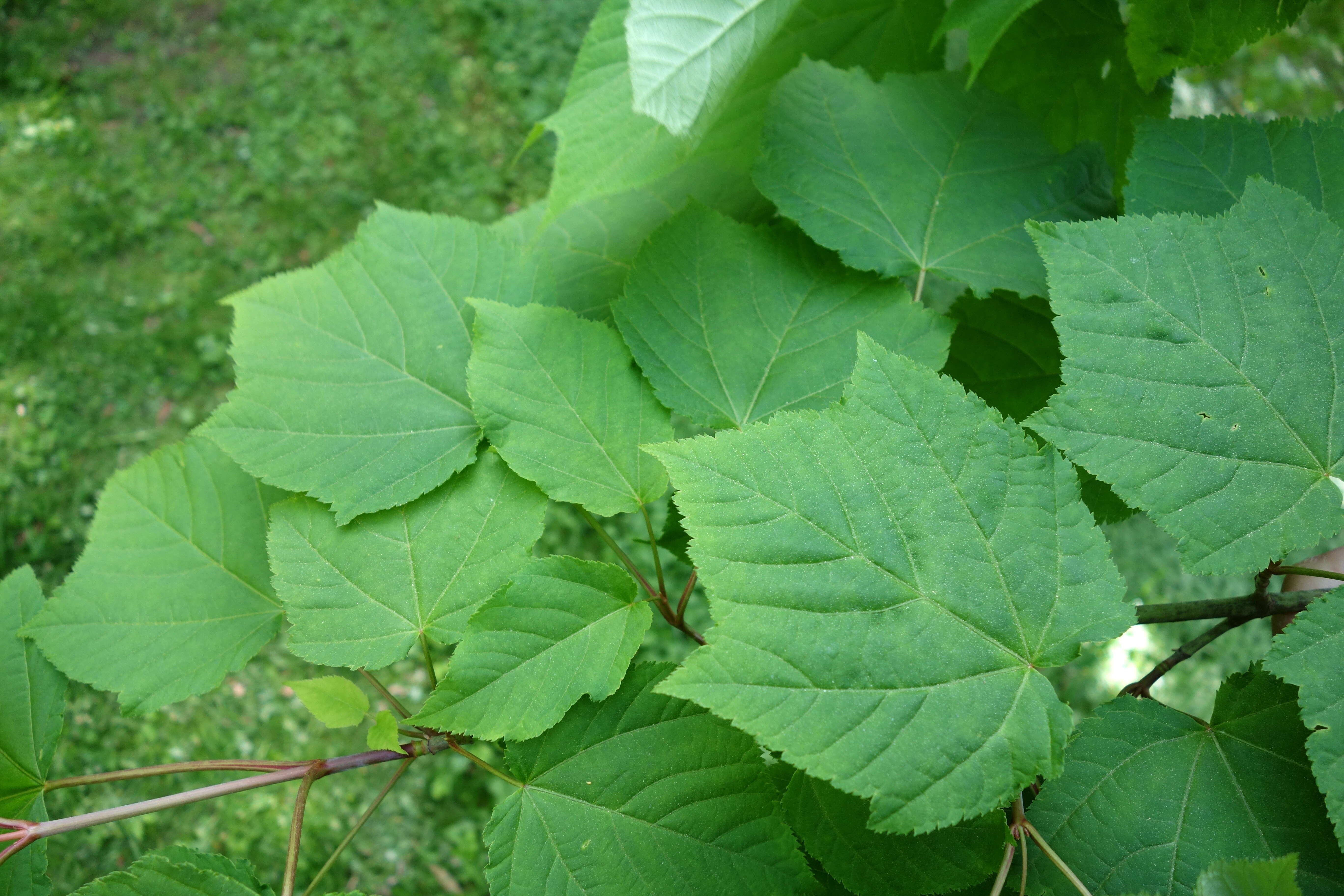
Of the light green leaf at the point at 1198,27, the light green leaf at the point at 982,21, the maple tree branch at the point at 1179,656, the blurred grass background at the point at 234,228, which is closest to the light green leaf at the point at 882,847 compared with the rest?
the maple tree branch at the point at 1179,656

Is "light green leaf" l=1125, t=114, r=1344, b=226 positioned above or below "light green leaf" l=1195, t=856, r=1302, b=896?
above

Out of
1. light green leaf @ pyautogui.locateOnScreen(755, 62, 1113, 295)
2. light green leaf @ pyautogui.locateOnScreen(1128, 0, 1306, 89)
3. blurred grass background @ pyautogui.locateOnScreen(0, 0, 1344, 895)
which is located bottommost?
blurred grass background @ pyautogui.locateOnScreen(0, 0, 1344, 895)

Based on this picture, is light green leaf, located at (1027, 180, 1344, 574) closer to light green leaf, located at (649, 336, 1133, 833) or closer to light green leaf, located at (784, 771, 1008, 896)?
light green leaf, located at (649, 336, 1133, 833)

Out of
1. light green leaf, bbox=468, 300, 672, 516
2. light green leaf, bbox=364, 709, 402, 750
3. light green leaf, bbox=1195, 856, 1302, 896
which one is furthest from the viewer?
light green leaf, bbox=468, 300, 672, 516

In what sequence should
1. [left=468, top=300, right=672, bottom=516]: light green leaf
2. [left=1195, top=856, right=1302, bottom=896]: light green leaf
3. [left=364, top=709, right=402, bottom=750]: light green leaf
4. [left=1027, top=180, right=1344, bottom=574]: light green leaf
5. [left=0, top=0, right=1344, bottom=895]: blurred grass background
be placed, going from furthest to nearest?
[left=0, top=0, right=1344, bottom=895]: blurred grass background → [left=468, top=300, right=672, bottom=516]: light green leaf → [left=364, top=709, right=402, bottom=750]: light green leaf → [left=1027, top=180, right=1344, bottom=574]: light green leaf → [left=1195, top=856, right=1302, bottom=896]: light green leaf

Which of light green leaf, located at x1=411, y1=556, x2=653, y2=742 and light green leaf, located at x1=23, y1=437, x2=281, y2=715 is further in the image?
light green leaf, located at x1=23, y1=437, x2=281, y2=715

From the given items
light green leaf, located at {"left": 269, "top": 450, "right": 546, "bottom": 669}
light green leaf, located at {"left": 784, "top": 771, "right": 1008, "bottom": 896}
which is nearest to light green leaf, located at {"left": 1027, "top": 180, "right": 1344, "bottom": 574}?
light green leaf, located at {"left": 784, "top": 771, "right": 1008, "bottom": 896}

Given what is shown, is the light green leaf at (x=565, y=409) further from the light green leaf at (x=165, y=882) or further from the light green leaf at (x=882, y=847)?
the light green leaf at (x=165, y=882)

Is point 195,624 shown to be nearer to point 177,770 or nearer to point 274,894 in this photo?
point 177,770
